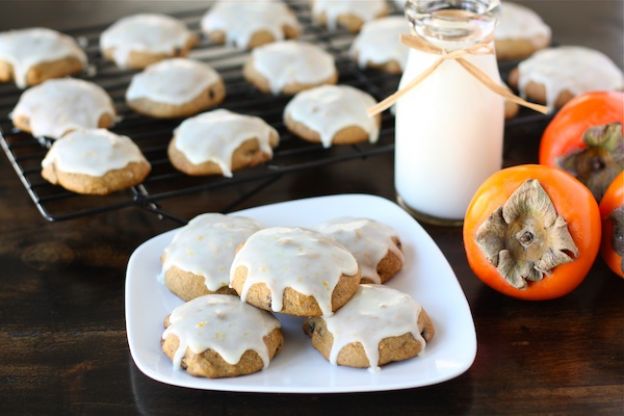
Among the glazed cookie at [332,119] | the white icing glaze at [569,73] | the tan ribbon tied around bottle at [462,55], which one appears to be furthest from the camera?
the white icing glaze at [569,73]

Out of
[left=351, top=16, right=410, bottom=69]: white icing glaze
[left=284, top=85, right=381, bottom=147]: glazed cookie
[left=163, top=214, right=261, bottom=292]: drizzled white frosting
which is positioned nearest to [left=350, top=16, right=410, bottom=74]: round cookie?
[left=351, top=16, right=410, bottom=69]: white icing glaze

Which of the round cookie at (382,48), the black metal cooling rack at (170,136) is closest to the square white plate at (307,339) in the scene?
the black metal cooling rack at (170,136)

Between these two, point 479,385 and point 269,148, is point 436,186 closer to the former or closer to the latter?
point 269,148

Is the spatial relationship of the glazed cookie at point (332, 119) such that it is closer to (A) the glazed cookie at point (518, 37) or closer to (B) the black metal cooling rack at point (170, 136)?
(B) the black metal cooling rack at point (170, 136)

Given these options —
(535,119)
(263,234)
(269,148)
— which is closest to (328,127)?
(269,148)

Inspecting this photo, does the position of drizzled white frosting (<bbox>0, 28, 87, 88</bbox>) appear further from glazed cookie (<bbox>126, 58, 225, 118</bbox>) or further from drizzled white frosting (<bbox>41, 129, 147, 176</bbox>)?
drizzled white frosting (<bbox>41, 129, 147, 176</bbox>)
